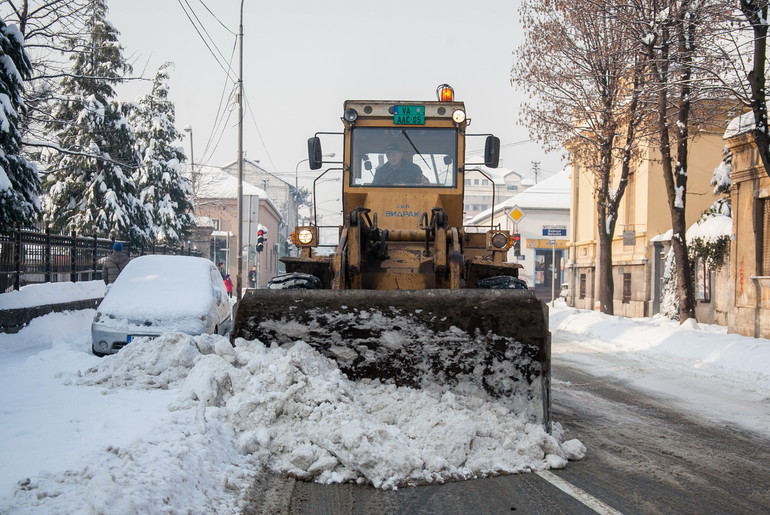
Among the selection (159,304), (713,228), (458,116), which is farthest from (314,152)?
(713,228)

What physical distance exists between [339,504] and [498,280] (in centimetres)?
360

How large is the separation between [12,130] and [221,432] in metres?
10.2

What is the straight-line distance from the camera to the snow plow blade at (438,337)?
598 centimetres

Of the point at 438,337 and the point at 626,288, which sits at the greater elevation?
the point at 438,337

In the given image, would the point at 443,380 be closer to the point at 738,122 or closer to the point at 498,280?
the point at 498,280

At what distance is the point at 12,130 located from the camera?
42.5 feet

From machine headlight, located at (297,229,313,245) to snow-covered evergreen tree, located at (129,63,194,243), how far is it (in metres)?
31.3

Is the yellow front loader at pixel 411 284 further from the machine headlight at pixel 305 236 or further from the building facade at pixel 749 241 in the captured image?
the building facade at pixel 749 241

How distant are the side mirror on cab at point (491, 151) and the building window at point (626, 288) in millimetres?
23332

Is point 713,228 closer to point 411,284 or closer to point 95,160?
point 411,284

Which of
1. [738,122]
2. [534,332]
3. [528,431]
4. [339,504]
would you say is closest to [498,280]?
[534,332]

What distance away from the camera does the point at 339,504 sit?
445cm

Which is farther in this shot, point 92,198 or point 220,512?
point 92,198

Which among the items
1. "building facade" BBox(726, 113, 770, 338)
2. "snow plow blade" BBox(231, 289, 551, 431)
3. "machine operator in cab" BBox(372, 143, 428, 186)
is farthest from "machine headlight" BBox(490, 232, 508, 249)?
"building facade" BBox(726, 113, 770, 338)
